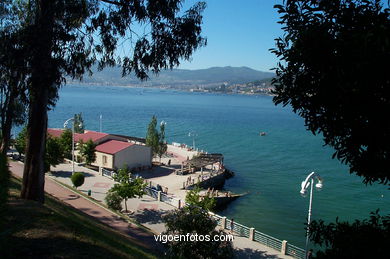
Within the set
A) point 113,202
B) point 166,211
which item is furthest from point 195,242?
point 166,211

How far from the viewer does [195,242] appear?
1245 centimetres

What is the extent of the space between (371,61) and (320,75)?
0.83 m

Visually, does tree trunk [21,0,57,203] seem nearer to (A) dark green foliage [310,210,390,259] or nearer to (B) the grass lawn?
(B) the grass lawn

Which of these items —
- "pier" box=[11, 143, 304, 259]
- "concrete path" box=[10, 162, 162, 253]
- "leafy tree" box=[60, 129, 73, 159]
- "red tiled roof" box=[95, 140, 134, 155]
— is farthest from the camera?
"leafy tree" box=[60, 129, 73, 159]

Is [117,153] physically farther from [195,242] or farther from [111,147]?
[195,242]

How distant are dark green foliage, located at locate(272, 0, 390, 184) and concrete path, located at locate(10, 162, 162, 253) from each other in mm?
11234

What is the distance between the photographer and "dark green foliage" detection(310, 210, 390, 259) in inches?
184

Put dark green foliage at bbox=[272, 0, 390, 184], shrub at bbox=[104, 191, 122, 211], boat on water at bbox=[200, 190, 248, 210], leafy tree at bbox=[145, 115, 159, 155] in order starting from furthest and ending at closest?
leafy tree at bbox=[145, 115, 159, 155]
boat on water at bbox=[200, 190, 248, 210]
shrub at bbox=[104, 191, 122, 211]
dark green foliage at bbox=[272, 0, 390, 184]

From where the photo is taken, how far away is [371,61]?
399 centimetres

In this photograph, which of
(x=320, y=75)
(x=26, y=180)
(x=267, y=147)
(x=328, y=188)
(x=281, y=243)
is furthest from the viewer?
(x=267, y=147)

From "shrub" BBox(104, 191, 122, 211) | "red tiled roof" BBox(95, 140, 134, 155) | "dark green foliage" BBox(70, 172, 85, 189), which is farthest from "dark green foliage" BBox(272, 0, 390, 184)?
"red tiled roof" BBox(95, 140, 134, 155)

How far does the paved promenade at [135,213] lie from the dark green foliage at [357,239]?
1135cm

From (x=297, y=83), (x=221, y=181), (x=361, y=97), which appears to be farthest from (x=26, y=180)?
(x=221, y=181)

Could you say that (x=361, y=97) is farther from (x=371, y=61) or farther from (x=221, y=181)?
(x=221, y=181)
